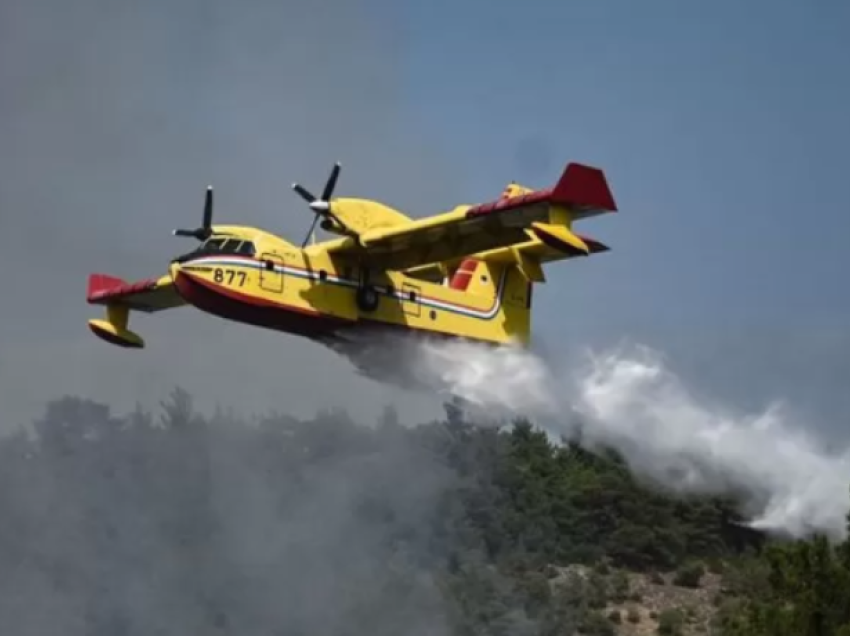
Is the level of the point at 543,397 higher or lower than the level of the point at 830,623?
higher

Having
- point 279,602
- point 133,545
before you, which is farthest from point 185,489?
point 279,602

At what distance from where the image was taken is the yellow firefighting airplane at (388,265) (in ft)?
A: 117

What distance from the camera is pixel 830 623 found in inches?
1222

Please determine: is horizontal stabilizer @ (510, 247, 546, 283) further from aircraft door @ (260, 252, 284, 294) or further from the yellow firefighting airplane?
aircraft door @ (260, 252, 284, 294)

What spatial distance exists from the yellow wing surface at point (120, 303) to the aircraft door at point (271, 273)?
6.95 metres


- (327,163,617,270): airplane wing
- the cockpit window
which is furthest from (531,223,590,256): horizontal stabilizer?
the cockpit window

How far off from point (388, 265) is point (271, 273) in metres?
2.74

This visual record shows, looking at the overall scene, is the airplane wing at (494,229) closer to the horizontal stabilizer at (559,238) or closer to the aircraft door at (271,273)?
the horizontal stabilizer at (559,238)

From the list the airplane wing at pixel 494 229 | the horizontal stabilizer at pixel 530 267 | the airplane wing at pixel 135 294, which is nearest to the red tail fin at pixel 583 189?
the airplane wing at pixel 494 229

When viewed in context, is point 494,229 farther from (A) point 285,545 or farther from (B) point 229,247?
(A) point 285,545

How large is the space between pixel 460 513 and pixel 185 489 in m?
9.99

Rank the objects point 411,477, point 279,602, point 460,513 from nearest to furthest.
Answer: point 279,602 < point 411,477 < point 460,513

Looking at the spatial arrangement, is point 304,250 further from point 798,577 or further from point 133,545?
point 133,545

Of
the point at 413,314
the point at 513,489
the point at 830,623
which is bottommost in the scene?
the point at 830,623
